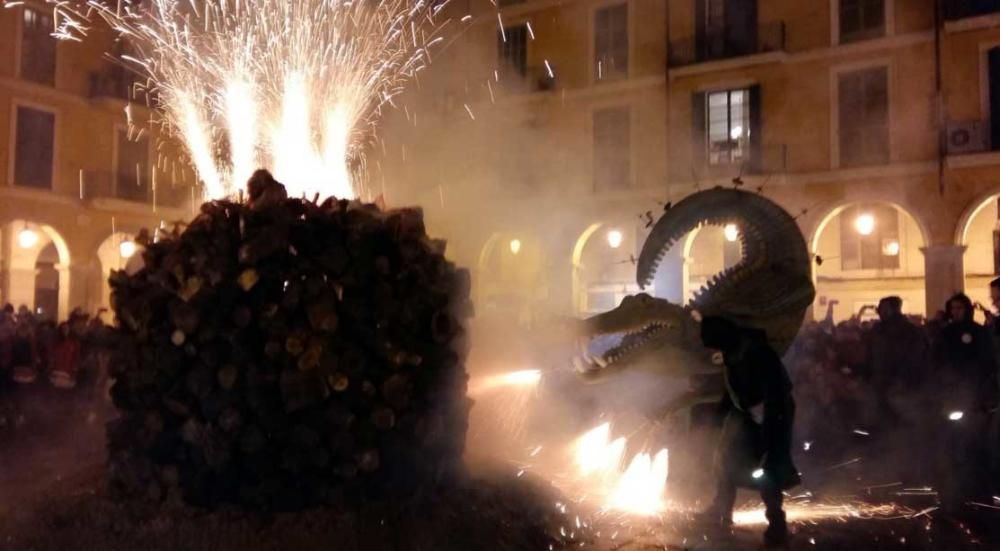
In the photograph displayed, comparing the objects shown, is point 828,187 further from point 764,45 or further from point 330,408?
point 330,408

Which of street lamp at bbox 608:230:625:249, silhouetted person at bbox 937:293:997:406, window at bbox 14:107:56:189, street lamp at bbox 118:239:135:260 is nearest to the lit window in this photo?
street lamp at bbox 608:230:625:249

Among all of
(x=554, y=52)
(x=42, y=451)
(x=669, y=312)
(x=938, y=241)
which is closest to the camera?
(x=669, y=312)

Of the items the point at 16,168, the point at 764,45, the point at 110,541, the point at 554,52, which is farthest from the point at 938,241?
the point at 16,168

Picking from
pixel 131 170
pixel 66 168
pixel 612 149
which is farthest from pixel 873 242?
pixel 66 168

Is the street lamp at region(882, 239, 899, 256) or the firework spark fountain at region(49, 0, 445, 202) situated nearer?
the firework spark fountain at region(49, 0, 445, 202)

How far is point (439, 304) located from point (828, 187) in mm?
16493

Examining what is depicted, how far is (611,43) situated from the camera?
73.6ft

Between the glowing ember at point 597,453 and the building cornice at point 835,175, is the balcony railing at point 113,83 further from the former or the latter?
the glowing ember at point 597,453

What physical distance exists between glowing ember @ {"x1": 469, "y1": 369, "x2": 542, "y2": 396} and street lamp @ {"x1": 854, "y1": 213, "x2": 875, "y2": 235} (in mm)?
14575

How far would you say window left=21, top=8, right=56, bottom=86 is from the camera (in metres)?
21.5

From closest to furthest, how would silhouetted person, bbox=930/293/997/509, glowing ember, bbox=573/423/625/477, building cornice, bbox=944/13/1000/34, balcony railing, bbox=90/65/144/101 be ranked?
glowing ember, bbox=573/423/625/477
silhouetted person, bbox=930/293/997/509
building cornice, bbox=944/13/1000/34
balcony railing, bbox=90/65/144/101

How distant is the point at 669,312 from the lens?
20.2 feet

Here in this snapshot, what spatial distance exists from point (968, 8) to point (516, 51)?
1044 cm

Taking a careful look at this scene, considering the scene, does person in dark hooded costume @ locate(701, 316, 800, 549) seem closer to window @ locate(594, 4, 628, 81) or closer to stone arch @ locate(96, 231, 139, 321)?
window @ locate(594, 4, 628, 81)
